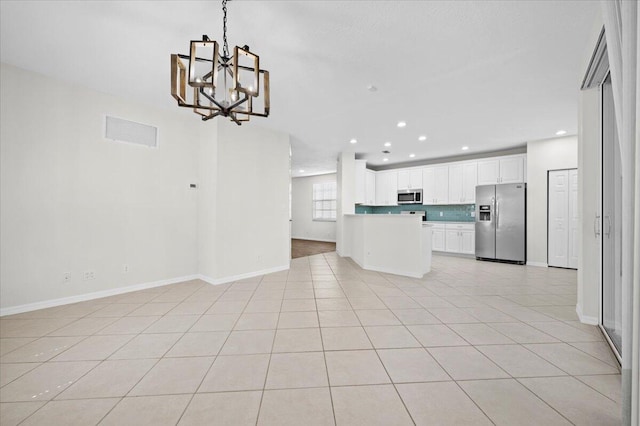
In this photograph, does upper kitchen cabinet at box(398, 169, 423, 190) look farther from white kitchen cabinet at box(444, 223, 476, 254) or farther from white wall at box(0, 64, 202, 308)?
white wall at box(0, 64, 202, 308)

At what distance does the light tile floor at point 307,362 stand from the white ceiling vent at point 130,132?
2.27 metres

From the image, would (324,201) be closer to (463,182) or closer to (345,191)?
(345,191)

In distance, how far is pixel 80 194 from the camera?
3.34 metres

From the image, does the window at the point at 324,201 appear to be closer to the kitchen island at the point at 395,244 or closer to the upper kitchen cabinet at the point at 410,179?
the upper kitchen cabinet at the point at 410,179

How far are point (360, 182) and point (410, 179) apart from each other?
1.66 m

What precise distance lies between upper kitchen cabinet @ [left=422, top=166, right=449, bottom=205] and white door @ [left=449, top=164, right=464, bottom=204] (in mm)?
102

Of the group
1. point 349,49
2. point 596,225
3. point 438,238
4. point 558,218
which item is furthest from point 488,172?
point 349,49

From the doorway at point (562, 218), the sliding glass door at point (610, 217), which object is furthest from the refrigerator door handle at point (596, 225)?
the doorway at point (562, 218)

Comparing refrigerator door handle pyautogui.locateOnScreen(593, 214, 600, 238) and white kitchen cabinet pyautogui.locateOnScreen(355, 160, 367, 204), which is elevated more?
white kitchen cabinet pyautogui.locateOnScreen(355, 160, 367, 204)

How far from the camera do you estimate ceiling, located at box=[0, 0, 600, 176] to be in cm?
207

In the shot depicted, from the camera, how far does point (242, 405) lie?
154cm

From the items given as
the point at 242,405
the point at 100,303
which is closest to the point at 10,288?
the point at 100,303

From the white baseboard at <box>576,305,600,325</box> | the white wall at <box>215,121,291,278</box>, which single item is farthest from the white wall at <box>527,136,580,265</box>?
the white wall at <box>215,121,291,278</box>

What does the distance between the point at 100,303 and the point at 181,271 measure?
1.15 meters
